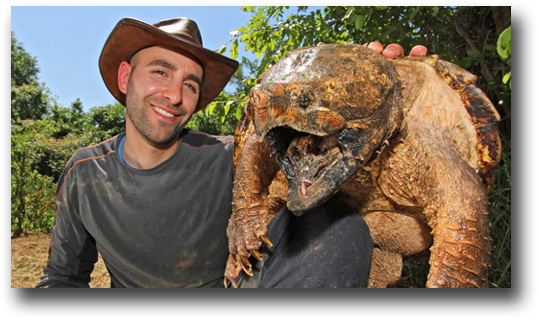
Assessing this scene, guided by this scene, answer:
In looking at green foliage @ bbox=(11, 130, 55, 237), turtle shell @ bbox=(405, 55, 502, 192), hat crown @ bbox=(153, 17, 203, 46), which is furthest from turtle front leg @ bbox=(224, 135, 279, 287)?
green foliage @ bbox=(11, 130, 55, 237)

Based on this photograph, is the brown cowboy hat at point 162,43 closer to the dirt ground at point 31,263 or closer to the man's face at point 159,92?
the man's face at point 159,92

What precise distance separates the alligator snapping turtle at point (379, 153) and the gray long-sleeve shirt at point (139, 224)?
1.68 ft

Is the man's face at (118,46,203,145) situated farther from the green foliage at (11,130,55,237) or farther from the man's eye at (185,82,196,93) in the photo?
the green foliage at (11,130,55,237)

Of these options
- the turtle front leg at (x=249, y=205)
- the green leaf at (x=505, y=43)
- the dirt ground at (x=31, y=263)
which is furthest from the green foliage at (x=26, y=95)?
the green leaf at (x=505, y=43)

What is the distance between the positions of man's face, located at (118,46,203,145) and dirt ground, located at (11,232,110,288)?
306 cm

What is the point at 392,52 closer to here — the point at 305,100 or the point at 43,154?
the point at 305,100

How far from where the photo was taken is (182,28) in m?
1.95

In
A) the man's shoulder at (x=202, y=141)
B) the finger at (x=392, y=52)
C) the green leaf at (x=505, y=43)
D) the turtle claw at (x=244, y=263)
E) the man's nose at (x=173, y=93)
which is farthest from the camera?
the man's shoulder at (x=202, y=141)

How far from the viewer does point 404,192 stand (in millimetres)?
1306

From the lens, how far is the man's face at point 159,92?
185cm

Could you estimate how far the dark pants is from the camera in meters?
1.27

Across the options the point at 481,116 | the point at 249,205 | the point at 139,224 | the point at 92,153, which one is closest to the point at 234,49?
the point at 92,153

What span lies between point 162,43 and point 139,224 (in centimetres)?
119
